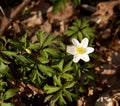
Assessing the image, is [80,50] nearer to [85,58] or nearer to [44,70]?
[85,58]

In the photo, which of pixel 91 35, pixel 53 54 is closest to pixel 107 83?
pixel 91 35

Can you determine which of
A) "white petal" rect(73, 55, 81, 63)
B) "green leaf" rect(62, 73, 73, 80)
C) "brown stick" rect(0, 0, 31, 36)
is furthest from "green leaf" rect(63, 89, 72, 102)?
"brown stick" rect(0, 0, 31, 36)

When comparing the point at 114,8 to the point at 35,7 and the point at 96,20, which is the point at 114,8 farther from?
the point at 35,7

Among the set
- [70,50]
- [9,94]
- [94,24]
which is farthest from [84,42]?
[94,24]

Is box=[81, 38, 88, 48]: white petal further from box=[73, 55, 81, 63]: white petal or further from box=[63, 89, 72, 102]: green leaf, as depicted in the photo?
box=[63, 89, 72, 102]: green leaf

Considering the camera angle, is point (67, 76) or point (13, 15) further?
point (13, 15)

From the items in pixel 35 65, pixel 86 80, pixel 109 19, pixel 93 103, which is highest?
pixel 109 19

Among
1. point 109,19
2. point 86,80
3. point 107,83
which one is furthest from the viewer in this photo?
point 109,19
